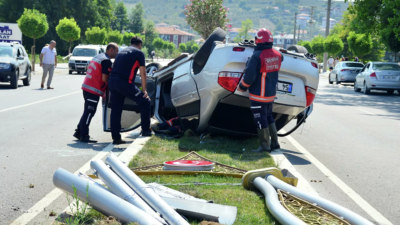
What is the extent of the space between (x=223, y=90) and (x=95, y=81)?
93.4 inches

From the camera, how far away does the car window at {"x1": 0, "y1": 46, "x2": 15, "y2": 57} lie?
21.3m

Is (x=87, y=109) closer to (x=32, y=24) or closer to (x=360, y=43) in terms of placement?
(x=32, y=24)

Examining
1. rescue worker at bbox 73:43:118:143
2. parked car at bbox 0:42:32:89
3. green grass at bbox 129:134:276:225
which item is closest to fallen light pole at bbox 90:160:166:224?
green grass at bbox 129:134:276:225

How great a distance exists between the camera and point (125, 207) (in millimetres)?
3893

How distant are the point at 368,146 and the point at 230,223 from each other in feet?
19.9

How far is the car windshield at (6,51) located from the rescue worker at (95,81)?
13.8 meters

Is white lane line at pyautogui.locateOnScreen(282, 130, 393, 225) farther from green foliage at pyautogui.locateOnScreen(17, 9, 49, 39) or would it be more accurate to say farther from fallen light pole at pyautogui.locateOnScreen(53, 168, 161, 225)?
green foliage at pyautogui.locateOnScreen(17, 9, 49, 39)

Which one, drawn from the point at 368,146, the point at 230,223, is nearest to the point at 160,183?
the point at 230,223

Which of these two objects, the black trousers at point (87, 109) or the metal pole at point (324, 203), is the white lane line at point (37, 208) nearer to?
the metal pole at point (324, 203)

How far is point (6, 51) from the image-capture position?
21.5 m

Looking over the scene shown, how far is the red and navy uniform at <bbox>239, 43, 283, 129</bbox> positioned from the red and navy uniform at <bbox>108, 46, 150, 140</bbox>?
1.90m

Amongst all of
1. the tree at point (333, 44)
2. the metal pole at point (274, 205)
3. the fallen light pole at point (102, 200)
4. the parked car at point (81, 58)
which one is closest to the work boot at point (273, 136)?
the metal pole at point (274, 205)

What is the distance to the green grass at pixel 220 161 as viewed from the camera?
4.63m

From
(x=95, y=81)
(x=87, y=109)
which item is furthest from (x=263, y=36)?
(x=87, y=109)
